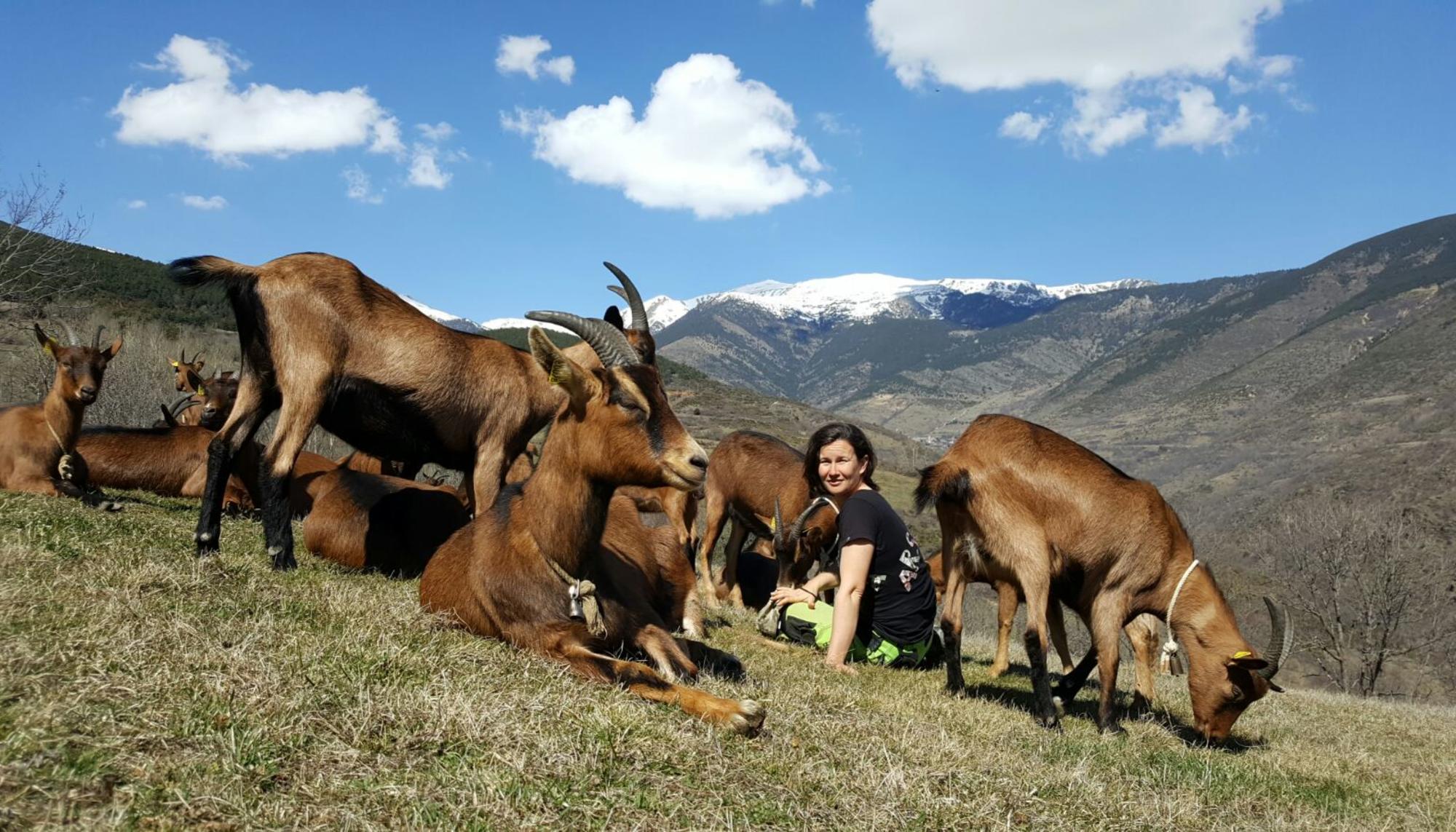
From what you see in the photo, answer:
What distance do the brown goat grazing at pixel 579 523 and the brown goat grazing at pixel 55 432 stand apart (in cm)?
754

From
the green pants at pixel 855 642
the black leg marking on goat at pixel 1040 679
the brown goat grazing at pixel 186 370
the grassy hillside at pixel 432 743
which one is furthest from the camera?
the brown goat grazing at pixel 186 370

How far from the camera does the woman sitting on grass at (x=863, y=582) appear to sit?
6.87 meters

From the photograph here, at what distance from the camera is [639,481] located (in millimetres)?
4902

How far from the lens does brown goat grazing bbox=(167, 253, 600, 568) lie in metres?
6.94

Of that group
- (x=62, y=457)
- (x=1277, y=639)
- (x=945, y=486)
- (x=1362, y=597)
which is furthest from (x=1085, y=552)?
(x=1362, y=597)

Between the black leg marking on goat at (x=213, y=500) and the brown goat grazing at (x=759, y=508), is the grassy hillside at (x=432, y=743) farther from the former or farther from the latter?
the brown goat grazing at (x=759, y=508)

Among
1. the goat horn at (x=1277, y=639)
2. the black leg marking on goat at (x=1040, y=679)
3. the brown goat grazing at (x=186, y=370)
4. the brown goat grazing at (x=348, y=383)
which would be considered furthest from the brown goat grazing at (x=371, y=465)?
the goat horn at (x=1277, y=639)

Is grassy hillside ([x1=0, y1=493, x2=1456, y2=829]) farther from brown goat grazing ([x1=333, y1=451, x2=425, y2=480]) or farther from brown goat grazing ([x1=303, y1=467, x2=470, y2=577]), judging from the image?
brown goat grazing ([x1=333, y1=451, x2=425, y2=480])

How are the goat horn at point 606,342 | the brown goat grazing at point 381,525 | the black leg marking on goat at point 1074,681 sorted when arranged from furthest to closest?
the brown goat grazing at point 381,525 < the black leg marking on goat at point 1074,681 < the goat horn at point 606,342

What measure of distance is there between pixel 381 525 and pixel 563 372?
4.32 m

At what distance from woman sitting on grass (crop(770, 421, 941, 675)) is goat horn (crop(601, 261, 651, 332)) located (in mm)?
1893

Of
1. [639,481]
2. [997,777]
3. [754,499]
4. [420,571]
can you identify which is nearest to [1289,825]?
[997,777]

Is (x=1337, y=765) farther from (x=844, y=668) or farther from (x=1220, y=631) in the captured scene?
(x=844, y=668)

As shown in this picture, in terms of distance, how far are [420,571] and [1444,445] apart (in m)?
80.2
